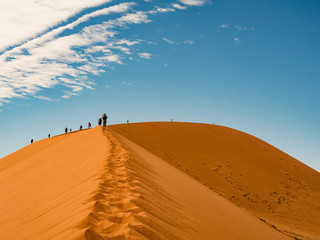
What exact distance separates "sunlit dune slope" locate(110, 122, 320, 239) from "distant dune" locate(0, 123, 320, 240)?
11cm

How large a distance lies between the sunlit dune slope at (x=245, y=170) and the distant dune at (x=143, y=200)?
11cm

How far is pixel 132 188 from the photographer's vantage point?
480 centimetres

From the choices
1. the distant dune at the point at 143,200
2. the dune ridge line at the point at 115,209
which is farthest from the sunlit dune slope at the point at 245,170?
the dune ridge line at the point at 115,209

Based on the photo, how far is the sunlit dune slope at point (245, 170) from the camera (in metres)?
16.6

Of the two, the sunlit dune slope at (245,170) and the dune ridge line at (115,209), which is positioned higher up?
the dune ridge line at (115,209)

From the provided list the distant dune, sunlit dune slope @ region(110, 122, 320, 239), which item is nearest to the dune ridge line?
the distant dune

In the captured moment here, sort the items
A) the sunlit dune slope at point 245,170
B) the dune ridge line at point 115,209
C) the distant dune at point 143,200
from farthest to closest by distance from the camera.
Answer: the sunlit dune slope at point 245,170
the distant dune at point 143,200
the dune ridge line at point 115,209

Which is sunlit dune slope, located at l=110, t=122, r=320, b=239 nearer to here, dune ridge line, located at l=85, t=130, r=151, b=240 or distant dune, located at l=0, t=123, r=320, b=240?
distant dune, located at l=0, t=123, r=320, b=240

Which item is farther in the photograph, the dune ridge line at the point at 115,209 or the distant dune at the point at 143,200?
the distant dune at the point at 143,200

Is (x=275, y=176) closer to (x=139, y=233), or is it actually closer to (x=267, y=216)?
(x=267, y=216)

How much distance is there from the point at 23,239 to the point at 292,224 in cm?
1520

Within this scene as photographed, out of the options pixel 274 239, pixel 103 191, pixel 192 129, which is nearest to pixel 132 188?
pixel 103 191

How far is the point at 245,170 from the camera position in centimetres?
2239

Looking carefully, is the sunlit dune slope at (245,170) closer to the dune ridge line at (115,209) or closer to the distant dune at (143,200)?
the distant dune at (143,200)
